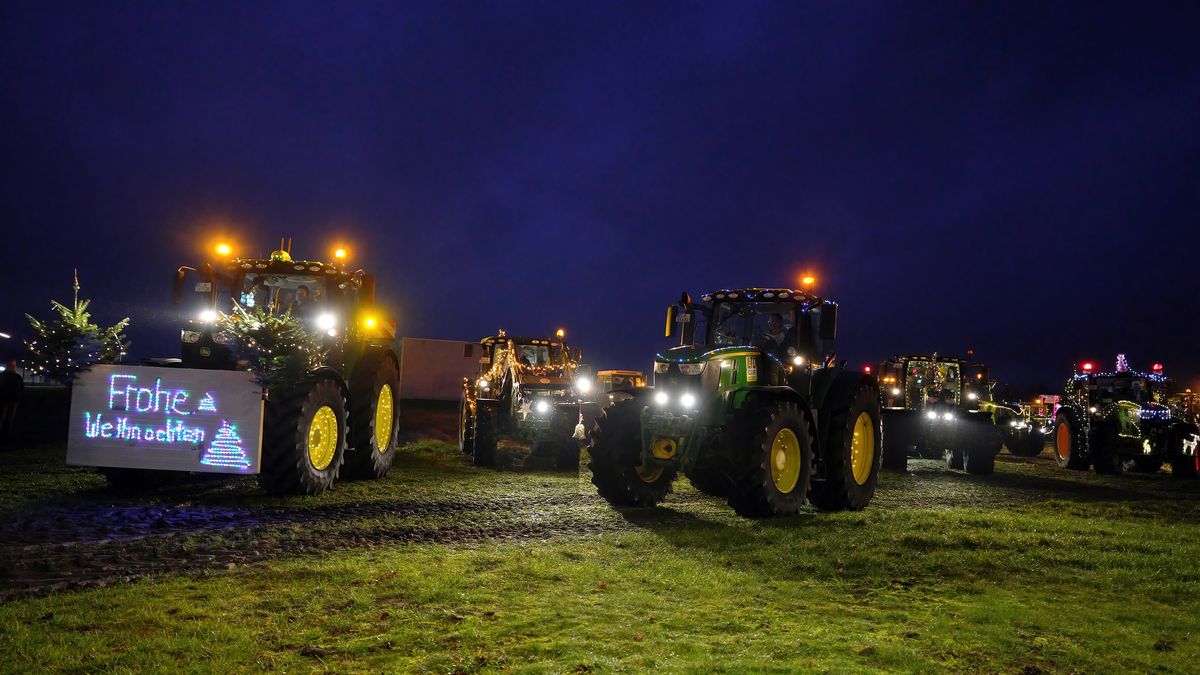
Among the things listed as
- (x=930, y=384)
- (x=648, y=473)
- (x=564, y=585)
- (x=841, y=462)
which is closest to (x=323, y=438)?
(x=648, y=473)

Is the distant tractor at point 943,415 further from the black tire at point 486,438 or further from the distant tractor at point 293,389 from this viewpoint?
the distant tractor at point 293,389

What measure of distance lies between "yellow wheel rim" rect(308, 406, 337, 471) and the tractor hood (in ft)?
13.7

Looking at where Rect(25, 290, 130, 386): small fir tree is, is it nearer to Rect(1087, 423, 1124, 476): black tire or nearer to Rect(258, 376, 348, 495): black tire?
Rect(258, 376, 348, 495): black tire

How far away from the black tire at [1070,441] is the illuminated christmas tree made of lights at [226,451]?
16.7 meters

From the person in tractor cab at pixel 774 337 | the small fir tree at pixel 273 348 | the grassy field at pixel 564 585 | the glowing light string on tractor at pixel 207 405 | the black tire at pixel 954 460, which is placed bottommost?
the grassy field at pixel 564 585

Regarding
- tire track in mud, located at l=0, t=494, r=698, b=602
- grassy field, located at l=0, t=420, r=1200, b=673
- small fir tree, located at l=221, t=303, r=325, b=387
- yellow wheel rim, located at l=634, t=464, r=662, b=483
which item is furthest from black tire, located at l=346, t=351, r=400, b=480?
yellow wheel rim, located at l=634, t=464, r=662, b=483

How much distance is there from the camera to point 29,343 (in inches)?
368

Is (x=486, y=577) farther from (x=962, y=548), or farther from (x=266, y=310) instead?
(x=266, y=310)

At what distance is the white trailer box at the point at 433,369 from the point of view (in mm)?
33062

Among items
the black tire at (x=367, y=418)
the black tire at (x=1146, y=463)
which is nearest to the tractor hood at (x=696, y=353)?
the black tire at (x=367, y=418)

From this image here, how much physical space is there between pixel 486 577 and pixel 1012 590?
404cm

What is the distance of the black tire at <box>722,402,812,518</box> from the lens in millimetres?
8977

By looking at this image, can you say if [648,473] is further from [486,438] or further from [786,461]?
[486,438]

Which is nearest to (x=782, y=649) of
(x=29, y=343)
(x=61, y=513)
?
(x=61, y=513)
